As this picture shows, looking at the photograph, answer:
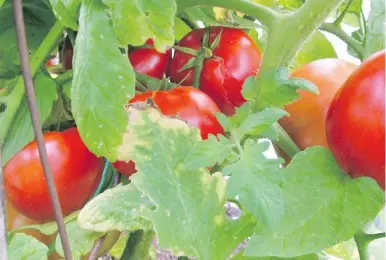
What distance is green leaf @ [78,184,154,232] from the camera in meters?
0.45

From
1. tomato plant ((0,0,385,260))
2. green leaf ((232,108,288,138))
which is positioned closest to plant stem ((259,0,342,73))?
tomato plant ((0,0,385,260))

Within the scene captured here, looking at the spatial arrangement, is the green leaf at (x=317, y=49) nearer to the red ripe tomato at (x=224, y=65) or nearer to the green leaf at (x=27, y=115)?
the red ripe tomato at (x=224, y=65)

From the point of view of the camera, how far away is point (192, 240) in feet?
1.48

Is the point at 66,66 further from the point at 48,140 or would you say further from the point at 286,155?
the point at 286,155

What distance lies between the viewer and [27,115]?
0.54 metres

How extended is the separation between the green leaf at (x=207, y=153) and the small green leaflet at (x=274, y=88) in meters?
0.07

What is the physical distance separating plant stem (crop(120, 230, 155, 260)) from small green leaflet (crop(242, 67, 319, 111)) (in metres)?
0.18

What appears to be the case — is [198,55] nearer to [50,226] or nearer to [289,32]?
[289,32]

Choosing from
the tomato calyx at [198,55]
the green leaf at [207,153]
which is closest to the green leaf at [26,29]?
the tomato calyx at [198,55]

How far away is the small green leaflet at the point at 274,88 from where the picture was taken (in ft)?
1.52

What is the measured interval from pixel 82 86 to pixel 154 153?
0.22 feet

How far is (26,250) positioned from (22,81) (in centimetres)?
15

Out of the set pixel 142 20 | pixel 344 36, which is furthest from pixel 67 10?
pixel 344 36

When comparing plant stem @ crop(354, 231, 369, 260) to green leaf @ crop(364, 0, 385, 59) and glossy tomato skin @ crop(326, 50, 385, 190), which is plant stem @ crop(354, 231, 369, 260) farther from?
green leaf @ crop(364, 0, 385, 59)
